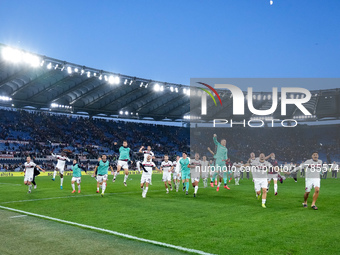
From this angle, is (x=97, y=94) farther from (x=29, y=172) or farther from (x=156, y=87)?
(x=29, y=172)

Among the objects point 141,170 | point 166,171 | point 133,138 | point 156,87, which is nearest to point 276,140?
point 133,138

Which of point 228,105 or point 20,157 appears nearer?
point 20,157

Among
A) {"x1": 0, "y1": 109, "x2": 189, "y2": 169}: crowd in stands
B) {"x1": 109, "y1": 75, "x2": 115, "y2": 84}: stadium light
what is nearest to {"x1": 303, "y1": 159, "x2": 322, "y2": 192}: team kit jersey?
{"x1": 109, "y1": 75, "x2": 115, "y2": 84}: stadium light

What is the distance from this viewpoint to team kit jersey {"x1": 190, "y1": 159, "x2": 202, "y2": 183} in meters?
16.6

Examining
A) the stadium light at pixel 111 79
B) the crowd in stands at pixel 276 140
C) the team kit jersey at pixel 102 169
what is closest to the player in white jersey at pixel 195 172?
the team kit jersey at pixel 102 169

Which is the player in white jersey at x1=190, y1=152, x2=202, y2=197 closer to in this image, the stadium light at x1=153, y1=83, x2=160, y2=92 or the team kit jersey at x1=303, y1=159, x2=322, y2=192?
the team kit jersey at x1=303, y1=159, x2=322, y2=192

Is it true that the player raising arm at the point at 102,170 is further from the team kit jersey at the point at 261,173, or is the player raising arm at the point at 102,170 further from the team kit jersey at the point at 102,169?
the team kit jersey at the point at 261,173

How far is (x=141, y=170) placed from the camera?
1565 inches

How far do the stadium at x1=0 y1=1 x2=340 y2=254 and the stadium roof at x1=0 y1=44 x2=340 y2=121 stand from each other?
19 centimetres

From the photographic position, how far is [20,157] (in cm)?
3922

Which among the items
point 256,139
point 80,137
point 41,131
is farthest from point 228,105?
point 41,131

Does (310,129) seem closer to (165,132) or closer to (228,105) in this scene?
(228,105)

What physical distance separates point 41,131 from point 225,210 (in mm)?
41897

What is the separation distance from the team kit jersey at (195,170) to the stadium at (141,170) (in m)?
0.12
